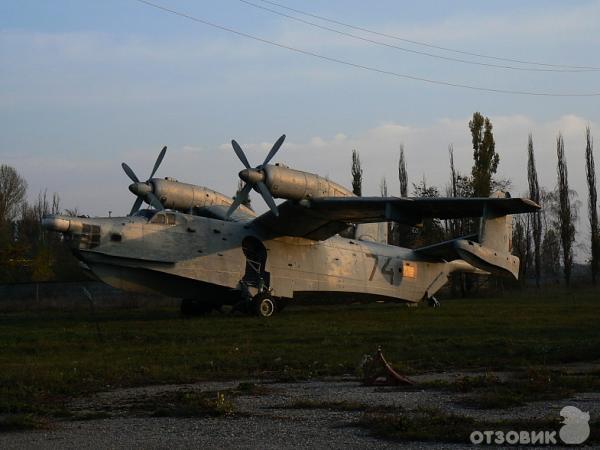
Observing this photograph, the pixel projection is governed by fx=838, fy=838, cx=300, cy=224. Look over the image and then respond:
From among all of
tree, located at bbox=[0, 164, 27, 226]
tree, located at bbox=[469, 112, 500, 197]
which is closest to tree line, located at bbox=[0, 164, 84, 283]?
tree, located at bbox=[0, 164, 27, 226]

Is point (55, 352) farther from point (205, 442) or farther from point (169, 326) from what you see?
point (205, 442)

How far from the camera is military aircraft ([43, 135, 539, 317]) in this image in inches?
997

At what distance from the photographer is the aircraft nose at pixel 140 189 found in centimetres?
2916

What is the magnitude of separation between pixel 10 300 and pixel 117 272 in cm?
1762

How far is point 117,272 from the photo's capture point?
2536 centimetres

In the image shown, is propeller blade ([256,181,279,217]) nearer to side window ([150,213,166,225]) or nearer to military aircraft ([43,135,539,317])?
military aircraft ([43,135,539,317])

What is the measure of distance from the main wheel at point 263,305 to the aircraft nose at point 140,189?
5.53 m

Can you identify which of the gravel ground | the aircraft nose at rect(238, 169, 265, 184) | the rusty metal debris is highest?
the aircraft nose at rect(238, 169, 265, 184)

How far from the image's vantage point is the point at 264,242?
28.2 meters

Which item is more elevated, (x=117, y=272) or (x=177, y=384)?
(x=117, y=272)

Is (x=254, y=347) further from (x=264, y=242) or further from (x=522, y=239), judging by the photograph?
(x=522, y=239)

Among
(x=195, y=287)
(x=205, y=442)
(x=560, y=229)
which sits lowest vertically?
(x=205, y=442)

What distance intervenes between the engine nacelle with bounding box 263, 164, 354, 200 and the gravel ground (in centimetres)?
1432

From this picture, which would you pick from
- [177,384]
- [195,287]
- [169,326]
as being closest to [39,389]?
[177,384]
